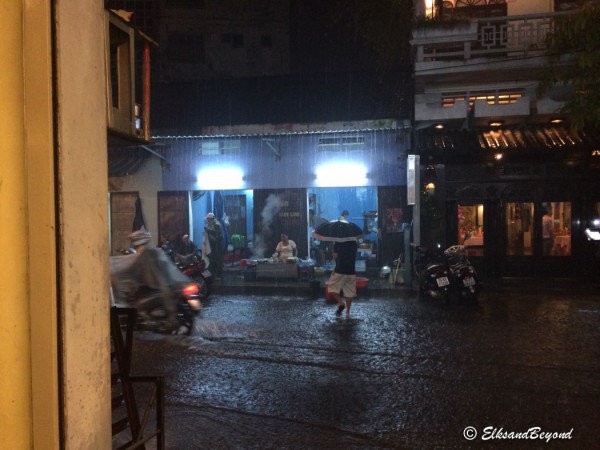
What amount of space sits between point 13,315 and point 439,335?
7230mm

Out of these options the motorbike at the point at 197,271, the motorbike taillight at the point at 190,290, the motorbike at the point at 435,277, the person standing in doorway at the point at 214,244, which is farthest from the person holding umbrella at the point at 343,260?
the person standing in doorway at the point at 214,244

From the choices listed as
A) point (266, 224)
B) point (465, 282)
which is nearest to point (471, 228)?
point (465, 282)

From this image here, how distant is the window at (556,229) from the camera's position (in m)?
14.2

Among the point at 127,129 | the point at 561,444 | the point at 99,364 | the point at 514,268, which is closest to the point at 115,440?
the point at 99,364

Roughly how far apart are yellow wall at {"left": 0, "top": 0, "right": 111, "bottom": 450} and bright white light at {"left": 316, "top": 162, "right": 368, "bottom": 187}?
553 inches

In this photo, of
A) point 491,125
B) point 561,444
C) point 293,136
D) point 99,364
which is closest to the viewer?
point 99,364

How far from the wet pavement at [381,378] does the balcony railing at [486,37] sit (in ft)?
23.4

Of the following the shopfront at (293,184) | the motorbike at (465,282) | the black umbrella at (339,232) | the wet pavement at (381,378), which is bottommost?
the wet pavement at (381,378)

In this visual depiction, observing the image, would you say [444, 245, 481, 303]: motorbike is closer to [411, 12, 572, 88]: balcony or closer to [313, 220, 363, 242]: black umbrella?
Result: [313, 220, 363, 242]: black umbrella

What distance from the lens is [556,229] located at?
47.1 feet

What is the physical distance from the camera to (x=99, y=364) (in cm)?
233

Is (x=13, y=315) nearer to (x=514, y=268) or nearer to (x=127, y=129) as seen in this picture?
(x=127, y=129)

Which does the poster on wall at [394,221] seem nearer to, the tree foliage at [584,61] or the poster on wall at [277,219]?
the poster on wall at [277,219]

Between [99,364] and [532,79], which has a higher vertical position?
[532,79]
